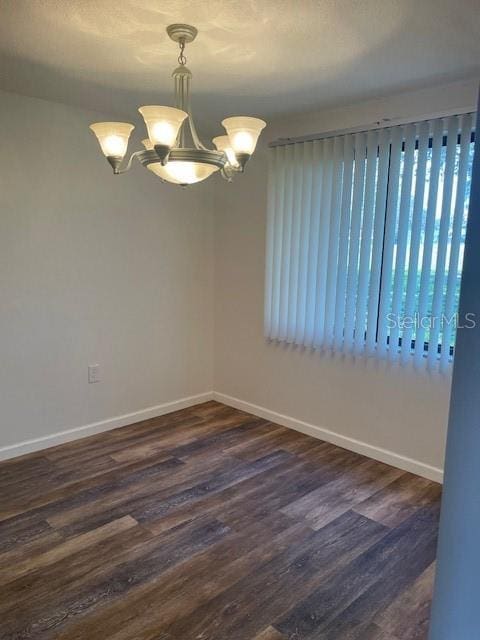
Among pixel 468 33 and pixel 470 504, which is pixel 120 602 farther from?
pixel 468 33

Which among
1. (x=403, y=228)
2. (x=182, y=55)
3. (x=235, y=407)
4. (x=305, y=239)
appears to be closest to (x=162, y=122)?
(x=182, y=55)

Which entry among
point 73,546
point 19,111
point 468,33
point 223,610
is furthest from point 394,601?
point 19,111

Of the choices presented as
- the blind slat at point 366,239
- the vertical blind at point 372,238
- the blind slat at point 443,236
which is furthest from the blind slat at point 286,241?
the blind slat at point 443,236

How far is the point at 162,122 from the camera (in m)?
1.72

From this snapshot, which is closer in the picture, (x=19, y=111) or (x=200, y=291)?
(x=19, y=111)

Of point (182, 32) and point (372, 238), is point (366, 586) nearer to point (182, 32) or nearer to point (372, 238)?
point (372, 238)

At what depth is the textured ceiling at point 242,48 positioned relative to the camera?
183cm

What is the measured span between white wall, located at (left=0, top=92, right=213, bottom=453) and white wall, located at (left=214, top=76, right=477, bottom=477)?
283 millimetres

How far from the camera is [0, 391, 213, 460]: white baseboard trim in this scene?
3.19 meters

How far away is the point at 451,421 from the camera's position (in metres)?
1.12

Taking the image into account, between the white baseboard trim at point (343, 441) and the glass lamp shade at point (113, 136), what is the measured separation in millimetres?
2468

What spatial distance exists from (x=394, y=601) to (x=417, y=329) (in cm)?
152

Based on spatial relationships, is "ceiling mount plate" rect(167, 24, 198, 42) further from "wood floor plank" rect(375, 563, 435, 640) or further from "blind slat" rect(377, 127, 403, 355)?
"wood floor plank" rect(375, 563, 435, 640)

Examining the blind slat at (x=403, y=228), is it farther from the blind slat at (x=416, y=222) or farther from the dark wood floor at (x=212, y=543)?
the dark wood floor at (x=212, y=543)
